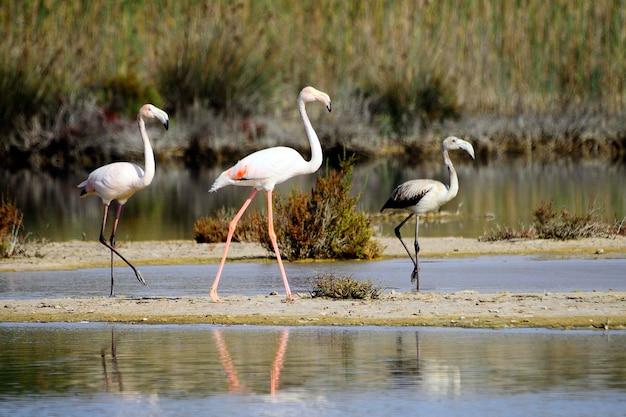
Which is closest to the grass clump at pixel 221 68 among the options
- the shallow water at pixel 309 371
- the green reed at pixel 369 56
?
the green reed at pixel 369 56

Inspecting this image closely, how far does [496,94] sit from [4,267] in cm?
2922

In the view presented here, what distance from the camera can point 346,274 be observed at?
16.0 metres

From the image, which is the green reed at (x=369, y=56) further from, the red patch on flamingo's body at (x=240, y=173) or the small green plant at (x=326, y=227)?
the red patch on flamingo's body at (x=240, y=173)

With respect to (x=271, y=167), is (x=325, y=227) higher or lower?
lower

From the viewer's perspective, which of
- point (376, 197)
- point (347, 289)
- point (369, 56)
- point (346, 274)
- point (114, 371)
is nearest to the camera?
point (114, 371)

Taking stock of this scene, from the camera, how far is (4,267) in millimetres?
17531

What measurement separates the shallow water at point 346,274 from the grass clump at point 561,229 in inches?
64.8

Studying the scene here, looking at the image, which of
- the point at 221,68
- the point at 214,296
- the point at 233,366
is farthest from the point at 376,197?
the point at 233,366

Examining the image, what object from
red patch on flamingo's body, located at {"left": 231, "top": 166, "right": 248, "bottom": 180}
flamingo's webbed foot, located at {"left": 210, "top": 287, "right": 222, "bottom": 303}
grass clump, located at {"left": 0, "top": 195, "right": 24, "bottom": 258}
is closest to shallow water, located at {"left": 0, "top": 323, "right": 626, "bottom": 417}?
flamingo's webbed foot, located at {"left": 210, "top": 287, "right": 222, "bottom": 303}

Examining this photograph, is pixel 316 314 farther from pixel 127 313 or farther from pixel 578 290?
pixel 578 290

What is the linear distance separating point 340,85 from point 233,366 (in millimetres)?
35879

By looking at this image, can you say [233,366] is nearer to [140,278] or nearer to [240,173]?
[240,173]

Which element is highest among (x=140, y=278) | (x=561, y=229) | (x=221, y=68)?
(x=221, y=68)

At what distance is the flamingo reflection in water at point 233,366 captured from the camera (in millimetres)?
9367
